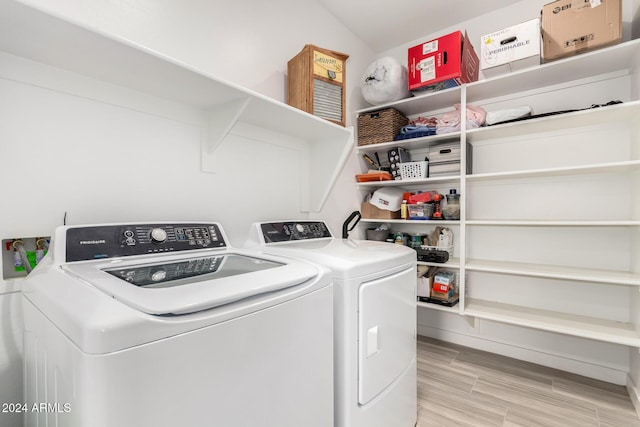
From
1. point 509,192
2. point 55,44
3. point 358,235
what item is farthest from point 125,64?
point 509,192

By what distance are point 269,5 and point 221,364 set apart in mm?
2111

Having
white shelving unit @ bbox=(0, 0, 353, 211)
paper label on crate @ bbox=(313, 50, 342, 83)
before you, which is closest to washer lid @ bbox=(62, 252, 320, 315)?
white shelving unit @ bbox=(0, 0, 353, 211)

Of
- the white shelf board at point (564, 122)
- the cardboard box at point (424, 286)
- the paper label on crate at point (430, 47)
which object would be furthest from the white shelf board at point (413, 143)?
the cardboard box at point (424, 286)

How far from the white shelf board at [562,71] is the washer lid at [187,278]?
6.95 feet

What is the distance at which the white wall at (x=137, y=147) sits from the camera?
3.24 ft

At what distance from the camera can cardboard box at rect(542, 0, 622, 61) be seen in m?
1.71

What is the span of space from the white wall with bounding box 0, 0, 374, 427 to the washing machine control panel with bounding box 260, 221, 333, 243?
182 millimetres

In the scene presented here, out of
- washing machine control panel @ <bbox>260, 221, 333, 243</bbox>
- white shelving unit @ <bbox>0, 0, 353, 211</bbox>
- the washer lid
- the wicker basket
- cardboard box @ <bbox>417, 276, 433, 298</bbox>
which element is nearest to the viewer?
the washer lid

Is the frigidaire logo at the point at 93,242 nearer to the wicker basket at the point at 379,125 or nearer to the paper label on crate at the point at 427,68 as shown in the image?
the wicker basket at the point at 379,125

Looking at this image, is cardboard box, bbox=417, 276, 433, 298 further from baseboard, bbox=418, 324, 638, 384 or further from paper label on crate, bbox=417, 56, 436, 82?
paper label on crate, bbox=417, 56, 436, 82

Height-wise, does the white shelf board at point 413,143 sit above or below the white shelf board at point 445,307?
above

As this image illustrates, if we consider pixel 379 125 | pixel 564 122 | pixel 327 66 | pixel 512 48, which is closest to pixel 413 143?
pixel 379 125

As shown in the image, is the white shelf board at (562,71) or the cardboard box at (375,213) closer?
the white shelf board at (562,71)

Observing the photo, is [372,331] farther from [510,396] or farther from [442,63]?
[442,63]
